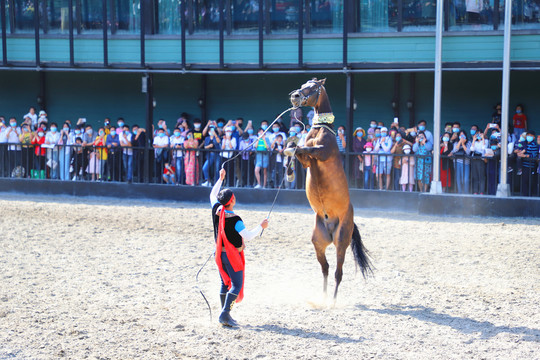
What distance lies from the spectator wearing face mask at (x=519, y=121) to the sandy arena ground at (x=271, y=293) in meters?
3.28

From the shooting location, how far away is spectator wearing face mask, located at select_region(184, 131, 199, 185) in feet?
57.1

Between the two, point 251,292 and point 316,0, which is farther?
point 316,0

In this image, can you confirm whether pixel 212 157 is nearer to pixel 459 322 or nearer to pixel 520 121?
pixel 520 121

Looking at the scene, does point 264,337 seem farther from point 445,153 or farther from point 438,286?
point 445,153

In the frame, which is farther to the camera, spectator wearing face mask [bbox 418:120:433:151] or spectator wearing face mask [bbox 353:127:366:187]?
spectator wearing face mask [bbox 353:127:366:187]

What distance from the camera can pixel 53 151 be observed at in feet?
60.5

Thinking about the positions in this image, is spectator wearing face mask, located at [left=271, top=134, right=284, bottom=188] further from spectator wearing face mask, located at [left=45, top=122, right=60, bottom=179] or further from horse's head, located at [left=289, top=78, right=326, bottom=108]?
horse's head, located at [left=289, top=78, right=326, bottom=108]

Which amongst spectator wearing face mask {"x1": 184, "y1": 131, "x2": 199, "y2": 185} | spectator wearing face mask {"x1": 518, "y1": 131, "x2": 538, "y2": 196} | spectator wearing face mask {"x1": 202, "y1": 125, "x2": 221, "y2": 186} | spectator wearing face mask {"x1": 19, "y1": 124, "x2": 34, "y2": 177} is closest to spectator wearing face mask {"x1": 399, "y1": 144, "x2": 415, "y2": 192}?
spectator wearing face mask {"x1": 518, "y1": 131, "x2": 538, "y2": 196}

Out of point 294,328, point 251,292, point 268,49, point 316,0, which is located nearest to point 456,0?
point 316,0

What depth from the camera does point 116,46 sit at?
19.3 meters

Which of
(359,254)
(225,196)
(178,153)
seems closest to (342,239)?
(359,254)

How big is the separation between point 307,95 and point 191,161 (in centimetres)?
891

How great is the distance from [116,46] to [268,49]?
4211 millimetres

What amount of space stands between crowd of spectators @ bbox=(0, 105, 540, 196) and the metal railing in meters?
0.02
